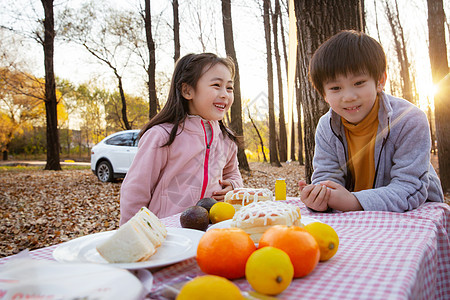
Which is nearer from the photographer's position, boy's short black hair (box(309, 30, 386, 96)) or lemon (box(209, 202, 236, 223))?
lemon (box(209, 202, 236, 223))

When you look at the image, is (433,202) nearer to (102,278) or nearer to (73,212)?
(102,278)

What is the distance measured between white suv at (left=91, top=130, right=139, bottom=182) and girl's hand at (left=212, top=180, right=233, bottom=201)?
8.29m

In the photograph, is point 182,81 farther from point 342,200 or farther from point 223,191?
point 342,200

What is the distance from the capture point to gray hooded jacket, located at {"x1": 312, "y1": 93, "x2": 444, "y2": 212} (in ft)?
5.40

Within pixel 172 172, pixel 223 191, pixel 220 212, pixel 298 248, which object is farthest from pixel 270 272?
pixel 172 172

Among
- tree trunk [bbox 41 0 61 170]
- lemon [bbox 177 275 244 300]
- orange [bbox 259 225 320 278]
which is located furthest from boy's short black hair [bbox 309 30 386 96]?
tree trunk [bbox 41 0 61 170]

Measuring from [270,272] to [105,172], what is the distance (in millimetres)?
11011

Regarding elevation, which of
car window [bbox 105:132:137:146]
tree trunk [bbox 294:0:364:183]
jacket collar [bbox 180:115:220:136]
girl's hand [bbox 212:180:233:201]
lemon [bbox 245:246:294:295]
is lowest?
girl's hand [bbox 212:180:233:201]

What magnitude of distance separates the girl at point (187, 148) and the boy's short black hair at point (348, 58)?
31.6 inches

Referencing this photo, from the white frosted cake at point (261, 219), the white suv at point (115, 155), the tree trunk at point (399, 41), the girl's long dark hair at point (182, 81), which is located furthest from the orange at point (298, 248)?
the tree trunk at point (399, 41)

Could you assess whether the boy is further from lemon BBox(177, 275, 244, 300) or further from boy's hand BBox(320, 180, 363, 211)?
lemon BBox(177, 275, 244, 300)

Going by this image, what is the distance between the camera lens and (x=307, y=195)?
1754 millimetres

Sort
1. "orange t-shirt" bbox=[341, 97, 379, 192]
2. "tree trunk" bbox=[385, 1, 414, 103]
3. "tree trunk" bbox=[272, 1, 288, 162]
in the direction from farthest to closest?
"tree trunk" bbox=[385, 1, 414, 103] → "tree trunk" bbox=[272, 1, 288, 162] → "orange t-shirt" bbox=[341, 97, 379, 192]

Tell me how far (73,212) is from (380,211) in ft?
22.1
